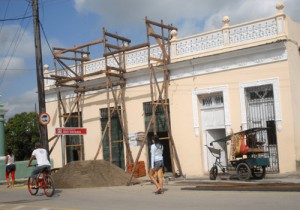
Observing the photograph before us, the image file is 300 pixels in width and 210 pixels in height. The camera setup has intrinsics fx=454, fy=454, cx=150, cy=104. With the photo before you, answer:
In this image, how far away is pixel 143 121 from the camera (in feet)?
70.7

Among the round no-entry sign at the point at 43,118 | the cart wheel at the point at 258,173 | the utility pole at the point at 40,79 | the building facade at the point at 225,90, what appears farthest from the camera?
the utility pole at the point at 40,79

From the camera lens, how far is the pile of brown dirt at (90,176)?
55.8 feet

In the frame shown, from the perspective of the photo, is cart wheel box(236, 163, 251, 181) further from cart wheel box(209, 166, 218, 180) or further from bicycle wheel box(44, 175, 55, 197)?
bicycle wheel box(44, 175, 55, 197)

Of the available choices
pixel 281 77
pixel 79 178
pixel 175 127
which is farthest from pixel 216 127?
pixel 79 178

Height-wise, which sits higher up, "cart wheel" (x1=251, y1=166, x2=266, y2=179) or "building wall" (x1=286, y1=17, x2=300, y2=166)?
"building wall" (x1=286, y1=17, x2=300, y2=166)

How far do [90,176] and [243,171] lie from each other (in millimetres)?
5702

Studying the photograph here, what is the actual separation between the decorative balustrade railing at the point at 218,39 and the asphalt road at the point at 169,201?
7.14 m

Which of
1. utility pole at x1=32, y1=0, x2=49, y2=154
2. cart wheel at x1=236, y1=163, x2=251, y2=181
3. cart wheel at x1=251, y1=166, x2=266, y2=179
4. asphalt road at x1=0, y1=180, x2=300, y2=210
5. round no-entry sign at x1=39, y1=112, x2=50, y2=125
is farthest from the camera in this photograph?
utility pole at x1=32, y1=0, x2=49, y2=154

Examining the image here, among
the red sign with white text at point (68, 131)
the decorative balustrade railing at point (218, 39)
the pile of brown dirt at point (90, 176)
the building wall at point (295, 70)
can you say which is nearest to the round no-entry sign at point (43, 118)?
the red sign with white text at point (68, 131)

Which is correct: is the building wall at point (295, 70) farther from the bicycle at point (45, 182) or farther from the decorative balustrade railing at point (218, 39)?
the bicycle at point (45, 182)

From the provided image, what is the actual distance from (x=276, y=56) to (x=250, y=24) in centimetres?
177

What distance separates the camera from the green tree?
49562 mm

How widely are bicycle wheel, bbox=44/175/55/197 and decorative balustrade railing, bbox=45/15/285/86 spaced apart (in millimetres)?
8776

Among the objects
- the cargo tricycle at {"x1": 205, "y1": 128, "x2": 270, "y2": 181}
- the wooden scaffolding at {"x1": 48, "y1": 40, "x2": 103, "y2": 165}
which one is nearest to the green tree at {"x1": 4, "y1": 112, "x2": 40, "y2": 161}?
the wooden scaffolding at {"x1": 48, "y1": 40, "x2": 103, "y2": 165}
